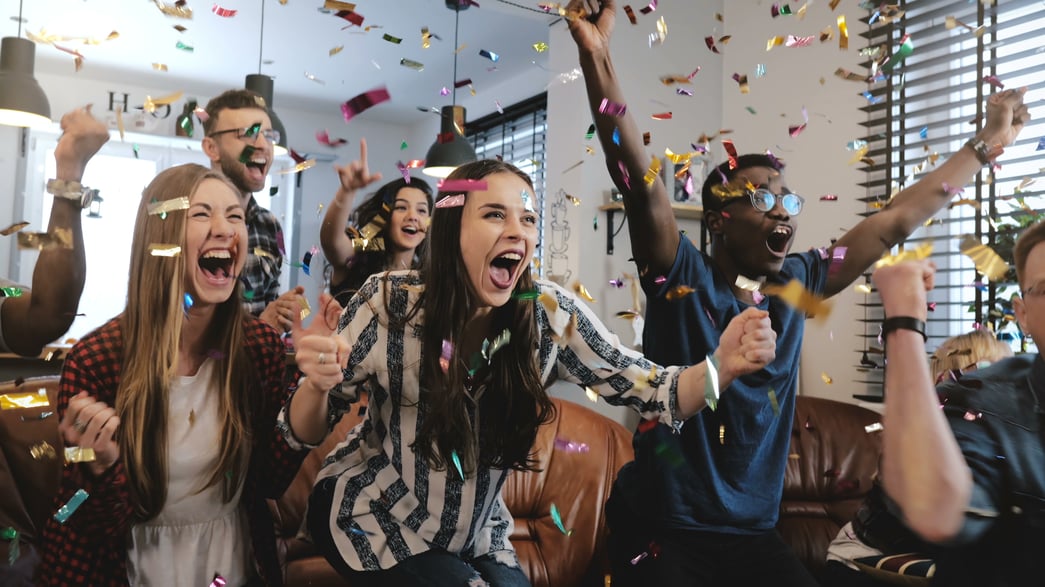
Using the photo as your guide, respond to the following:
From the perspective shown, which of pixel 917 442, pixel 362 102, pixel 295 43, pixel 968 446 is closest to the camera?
pixel 917 442

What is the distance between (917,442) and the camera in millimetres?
1117

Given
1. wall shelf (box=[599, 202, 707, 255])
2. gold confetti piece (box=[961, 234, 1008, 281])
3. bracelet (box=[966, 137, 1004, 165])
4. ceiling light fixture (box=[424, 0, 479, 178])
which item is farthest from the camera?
ceiling light fixture (box=[424, 0, 479, 178])

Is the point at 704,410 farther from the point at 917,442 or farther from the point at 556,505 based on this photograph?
the point at 556,505

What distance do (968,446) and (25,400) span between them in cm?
211

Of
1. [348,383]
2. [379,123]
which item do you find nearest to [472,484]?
[348,383]

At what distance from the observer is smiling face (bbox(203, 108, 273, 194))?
8.62ft

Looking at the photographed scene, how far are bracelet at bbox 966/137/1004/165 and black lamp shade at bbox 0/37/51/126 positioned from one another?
14.1ft

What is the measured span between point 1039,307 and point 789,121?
2.86m

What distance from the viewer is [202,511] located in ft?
5.59

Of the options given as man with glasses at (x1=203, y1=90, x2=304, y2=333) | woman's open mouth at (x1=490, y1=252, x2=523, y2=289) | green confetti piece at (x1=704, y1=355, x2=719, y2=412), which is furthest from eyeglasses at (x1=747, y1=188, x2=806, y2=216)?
man with glasses at (x1=203, y1=90, x2=304, y2=333)

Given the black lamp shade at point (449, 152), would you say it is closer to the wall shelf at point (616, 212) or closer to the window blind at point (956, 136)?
the wall shelf at point (616, 212)

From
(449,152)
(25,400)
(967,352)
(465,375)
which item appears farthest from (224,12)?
(967,352)

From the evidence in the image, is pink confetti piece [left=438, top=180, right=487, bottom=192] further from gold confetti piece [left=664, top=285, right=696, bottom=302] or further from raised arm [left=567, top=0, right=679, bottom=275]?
gold confetti piece [left=664, top=285, right=696, bottom=302]

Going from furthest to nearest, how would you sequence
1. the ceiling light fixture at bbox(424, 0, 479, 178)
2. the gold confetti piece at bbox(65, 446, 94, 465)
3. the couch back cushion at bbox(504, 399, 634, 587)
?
the ceiling light fixture at bbox(424, 0, 479, 178) → the couch back cushion at bbox(504, 399, 634, 587) → the gold confetti piece at bbox(65, 446, 94, 465)
